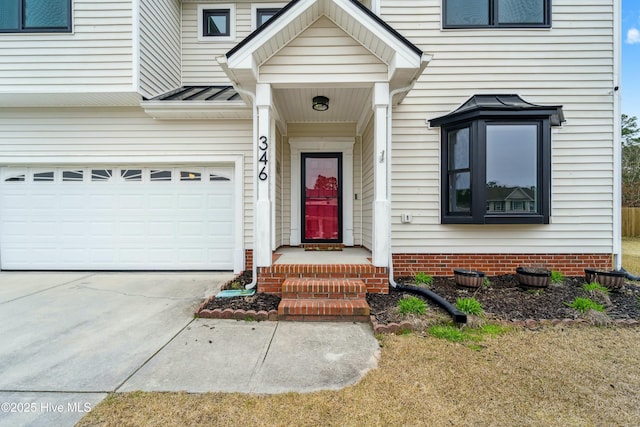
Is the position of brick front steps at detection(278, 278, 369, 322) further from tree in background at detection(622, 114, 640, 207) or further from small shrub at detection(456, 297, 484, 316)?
tree in background at detection(622, 114, 640, 207)

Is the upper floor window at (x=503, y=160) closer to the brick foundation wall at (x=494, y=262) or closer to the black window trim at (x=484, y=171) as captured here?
the black window trim at (x=484, y=171)

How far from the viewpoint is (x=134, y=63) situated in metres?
5.16

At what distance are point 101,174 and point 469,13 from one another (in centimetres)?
749

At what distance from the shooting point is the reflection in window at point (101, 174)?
5781mm

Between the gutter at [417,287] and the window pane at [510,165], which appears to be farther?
the window pane at [510,165]

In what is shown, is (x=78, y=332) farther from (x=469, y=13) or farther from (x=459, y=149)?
(x=469, y=13)

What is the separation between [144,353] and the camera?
108 inches

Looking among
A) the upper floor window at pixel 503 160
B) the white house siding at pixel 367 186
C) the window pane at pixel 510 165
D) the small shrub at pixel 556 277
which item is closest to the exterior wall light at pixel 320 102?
the white house siding at pixel 367 186

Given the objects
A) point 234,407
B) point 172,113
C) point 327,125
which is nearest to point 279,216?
point 327,125

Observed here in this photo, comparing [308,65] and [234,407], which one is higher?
[308,65]

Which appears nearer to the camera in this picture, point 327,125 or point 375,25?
point 375,25

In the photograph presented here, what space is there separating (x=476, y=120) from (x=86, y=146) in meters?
7.04

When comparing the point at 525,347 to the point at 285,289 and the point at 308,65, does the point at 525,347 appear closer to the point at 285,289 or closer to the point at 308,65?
the point at 285,289

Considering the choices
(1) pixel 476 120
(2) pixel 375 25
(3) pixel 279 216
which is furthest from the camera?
(3) pixel 279 216
